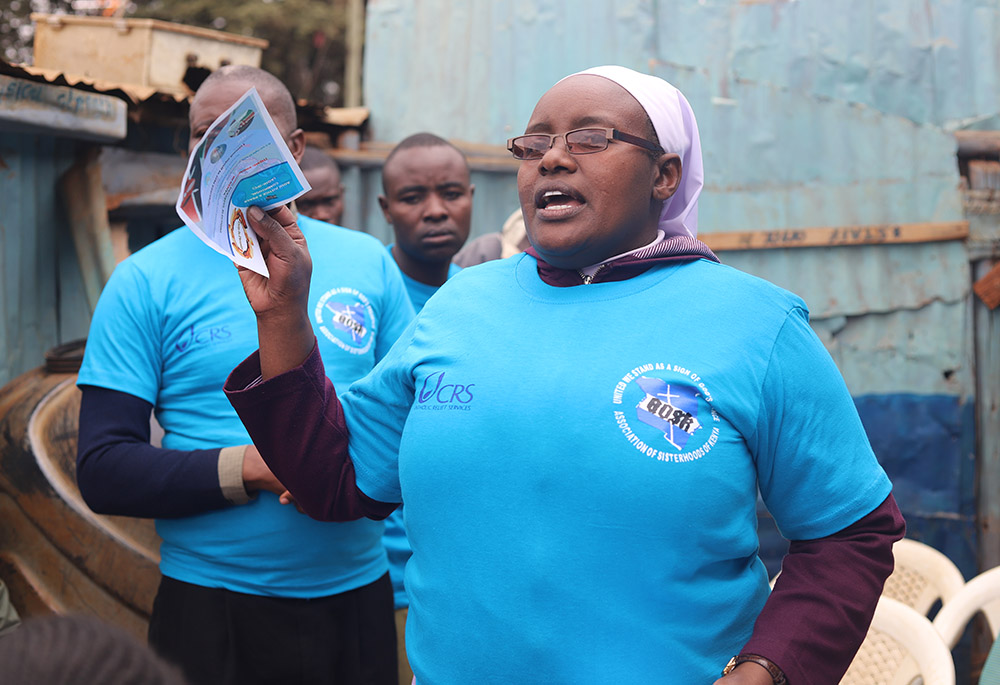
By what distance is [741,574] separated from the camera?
1.49 metres

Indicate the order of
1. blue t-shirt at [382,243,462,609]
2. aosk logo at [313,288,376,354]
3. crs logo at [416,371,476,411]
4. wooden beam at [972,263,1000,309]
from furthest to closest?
wooden beam at [972,263,1000,309], blue t-shirt at [382,243,462,609], aosk logo at [313,288,376,354], crs logo at [416,371,476,411]

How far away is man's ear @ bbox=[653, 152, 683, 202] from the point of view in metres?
1.65

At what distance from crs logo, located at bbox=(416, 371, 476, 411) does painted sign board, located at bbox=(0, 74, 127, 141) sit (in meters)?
2.63

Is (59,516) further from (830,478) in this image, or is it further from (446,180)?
(830,478)

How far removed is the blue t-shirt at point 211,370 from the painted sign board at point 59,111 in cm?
166

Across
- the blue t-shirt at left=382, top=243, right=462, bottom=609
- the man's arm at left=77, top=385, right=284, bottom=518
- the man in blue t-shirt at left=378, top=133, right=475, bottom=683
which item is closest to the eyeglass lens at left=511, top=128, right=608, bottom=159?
the man's arm at left=77, top=385, right=284, bottom=518

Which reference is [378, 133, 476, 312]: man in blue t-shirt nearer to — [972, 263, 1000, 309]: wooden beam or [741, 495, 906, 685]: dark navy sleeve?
[741, 495, 906, 685]: dark navy sleeve

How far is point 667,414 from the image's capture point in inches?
55.0

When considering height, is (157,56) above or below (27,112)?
above

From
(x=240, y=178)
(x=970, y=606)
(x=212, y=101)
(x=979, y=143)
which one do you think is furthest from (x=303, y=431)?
(x=979, y=143)

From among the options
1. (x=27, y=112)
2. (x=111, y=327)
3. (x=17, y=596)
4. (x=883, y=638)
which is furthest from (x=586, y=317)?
(x=27, y=112)

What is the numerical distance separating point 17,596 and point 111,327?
53.1 inches

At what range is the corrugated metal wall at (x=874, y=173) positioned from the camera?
16.9 ft

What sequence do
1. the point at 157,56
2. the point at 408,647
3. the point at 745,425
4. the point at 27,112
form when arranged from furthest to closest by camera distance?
1. the point at 157,56
2. the point at 27,112
3. the point at 408,647
4. the point at 745,425
